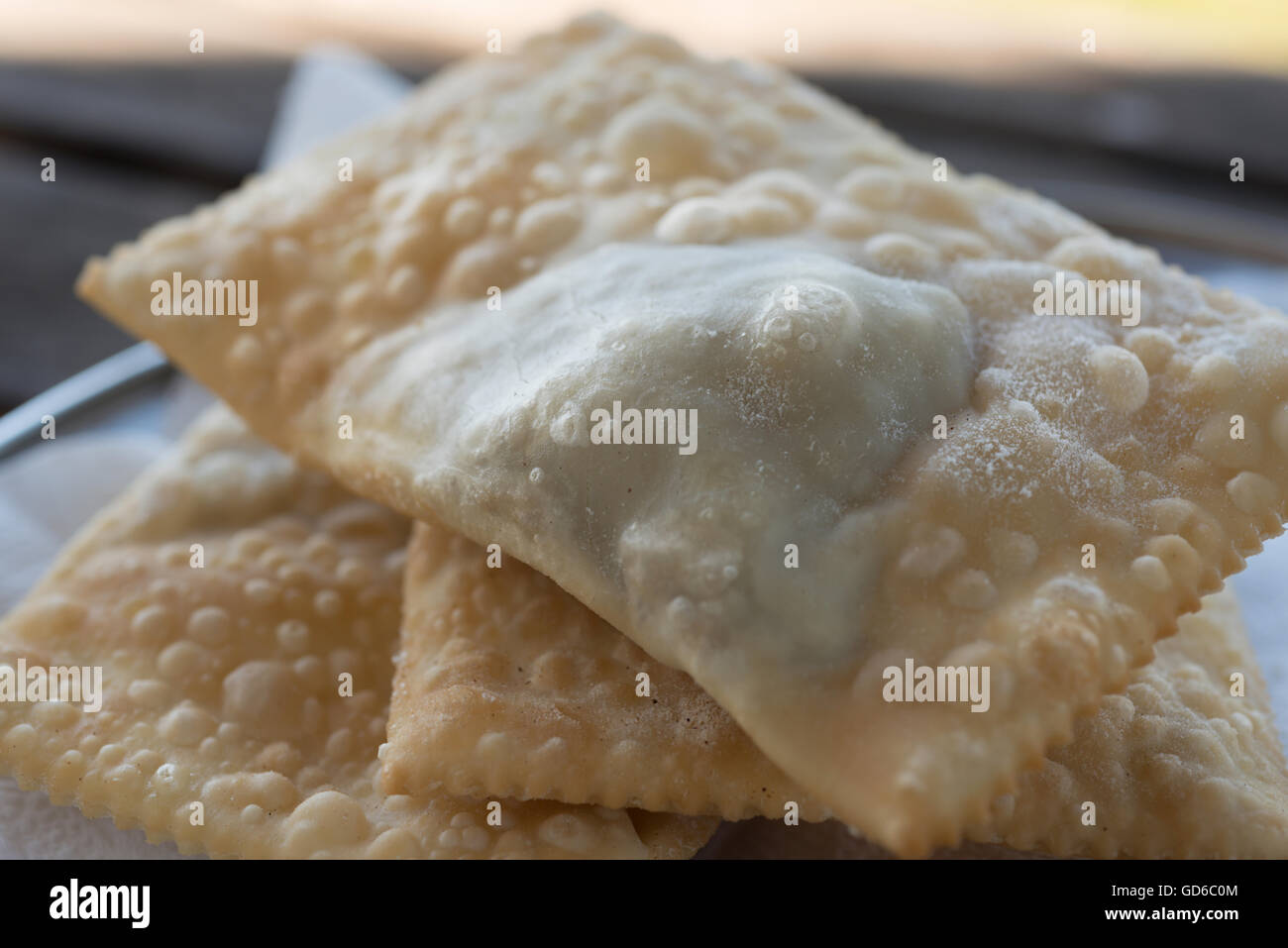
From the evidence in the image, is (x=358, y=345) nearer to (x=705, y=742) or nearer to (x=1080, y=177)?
(x=705, y=742)

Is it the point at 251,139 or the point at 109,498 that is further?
the point at 251,139

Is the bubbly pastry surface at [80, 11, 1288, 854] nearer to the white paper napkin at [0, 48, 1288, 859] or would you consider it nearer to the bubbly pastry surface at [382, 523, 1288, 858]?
the bubbly pastry surface at [382, 523, 1288, 858]

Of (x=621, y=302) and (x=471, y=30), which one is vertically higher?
(x=471, y=30)

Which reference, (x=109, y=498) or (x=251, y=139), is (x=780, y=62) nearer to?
(x=251, y=139)

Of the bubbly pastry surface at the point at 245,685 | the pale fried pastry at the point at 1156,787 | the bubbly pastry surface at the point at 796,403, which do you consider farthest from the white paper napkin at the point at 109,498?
the bubbly pastry surface at the point at 796,403

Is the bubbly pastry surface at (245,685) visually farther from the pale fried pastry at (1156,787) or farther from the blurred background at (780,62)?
the blurred background at (780,62)

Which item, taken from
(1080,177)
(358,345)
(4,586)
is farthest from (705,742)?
(1080,177)

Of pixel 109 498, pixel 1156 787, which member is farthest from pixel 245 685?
pixel 1156 787

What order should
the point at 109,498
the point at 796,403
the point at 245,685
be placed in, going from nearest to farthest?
the point at 796,403 → the point at 245,685 → the point at 109,498
